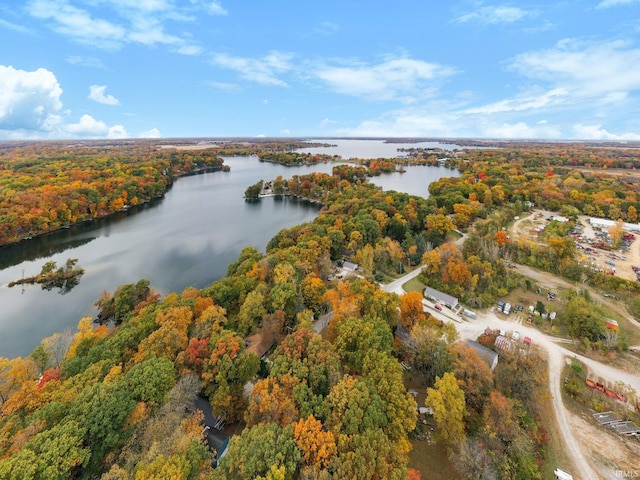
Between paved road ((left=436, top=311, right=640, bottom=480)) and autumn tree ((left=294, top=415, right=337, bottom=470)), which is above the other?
autumn tree ((left=294, top=415, right=337, bottom=470))

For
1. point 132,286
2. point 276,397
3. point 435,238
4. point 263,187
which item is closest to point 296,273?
point 276,397

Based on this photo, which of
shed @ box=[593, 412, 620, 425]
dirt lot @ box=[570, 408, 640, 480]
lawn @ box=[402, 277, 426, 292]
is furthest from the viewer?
Result: lawn @ box=[402, 277, 426, 292]

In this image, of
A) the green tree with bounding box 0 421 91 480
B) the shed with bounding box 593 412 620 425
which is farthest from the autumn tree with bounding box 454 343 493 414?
the green tree with bounding box 0 421 91 480

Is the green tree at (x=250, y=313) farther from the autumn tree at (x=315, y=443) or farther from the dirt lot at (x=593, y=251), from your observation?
the dirt lot at (x=593, y=251)

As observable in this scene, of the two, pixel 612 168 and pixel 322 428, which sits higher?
pixel 612 168

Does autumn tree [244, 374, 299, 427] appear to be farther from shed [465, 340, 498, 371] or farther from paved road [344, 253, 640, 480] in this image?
shed [465, 340, 498, 371]

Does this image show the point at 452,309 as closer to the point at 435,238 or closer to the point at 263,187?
the point at 435,238
